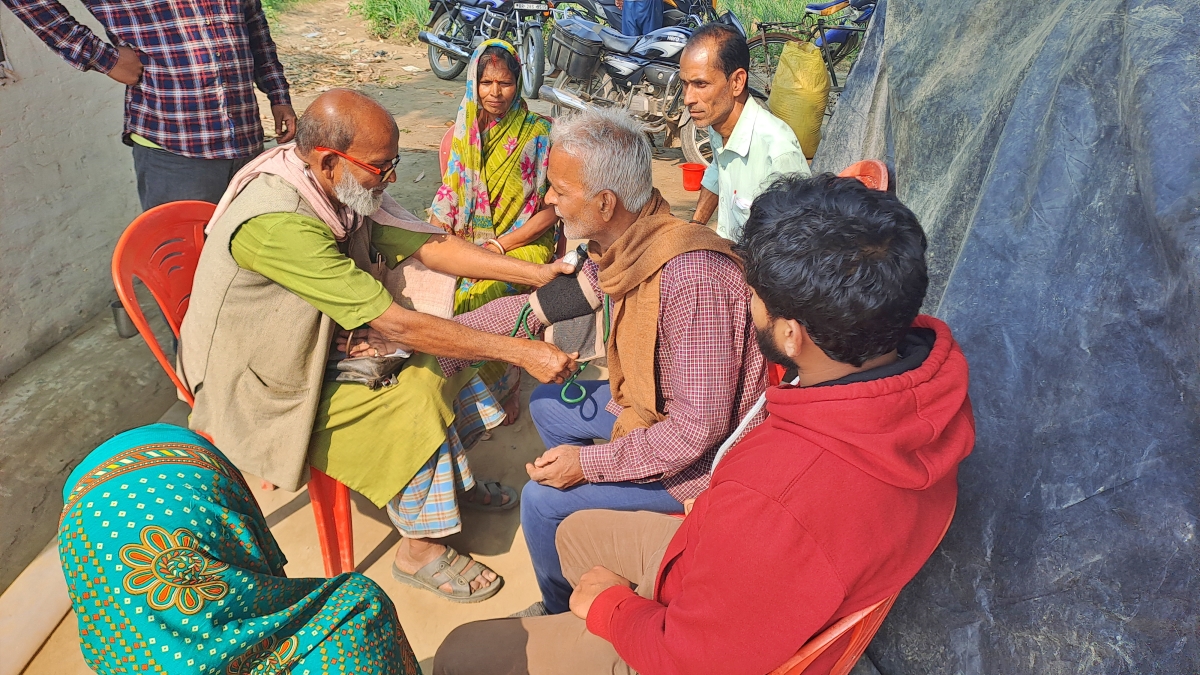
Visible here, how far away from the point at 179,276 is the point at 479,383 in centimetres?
110

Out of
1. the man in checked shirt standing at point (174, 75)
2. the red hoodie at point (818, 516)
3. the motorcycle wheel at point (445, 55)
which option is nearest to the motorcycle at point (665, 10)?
the motorcycle wheel at point (445, 55)

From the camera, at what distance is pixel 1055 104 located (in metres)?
1.87

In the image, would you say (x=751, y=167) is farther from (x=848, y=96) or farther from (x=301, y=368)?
(x=301, y=368)

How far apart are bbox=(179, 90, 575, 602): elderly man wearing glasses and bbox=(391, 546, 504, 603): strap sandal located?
0.16 metres

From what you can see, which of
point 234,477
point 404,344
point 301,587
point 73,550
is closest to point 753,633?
point 301,587

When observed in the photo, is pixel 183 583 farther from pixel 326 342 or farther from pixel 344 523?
pixel 344 523

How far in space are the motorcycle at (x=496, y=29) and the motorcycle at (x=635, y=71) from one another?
2.98 feet

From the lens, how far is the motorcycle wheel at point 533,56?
885 cm

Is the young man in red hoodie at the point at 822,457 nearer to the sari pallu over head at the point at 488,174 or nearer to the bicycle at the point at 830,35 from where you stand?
the sari pallu over head at the point at 488,174

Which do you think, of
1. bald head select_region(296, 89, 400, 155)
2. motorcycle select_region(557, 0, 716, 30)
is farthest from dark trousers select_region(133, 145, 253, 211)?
motorcycle select_region(557, 0, 716, 30)

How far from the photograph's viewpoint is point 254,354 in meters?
2.29

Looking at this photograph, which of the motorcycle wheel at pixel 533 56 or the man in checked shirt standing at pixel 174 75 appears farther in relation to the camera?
the motorcycle wheel at pixel 533 56

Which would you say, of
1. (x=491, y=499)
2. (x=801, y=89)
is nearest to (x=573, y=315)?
(x=491, y=499)

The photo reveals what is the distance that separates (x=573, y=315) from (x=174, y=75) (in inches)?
83.7
